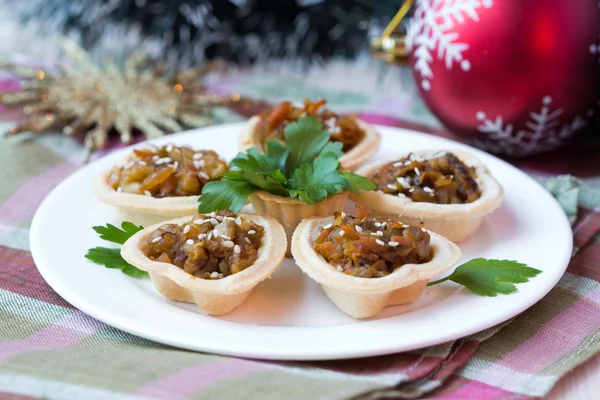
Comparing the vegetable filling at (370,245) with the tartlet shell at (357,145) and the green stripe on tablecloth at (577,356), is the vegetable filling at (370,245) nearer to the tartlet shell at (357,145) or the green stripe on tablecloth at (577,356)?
the green stripe on tablecloth at (577,356)

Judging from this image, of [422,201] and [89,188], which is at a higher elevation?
[422,201]

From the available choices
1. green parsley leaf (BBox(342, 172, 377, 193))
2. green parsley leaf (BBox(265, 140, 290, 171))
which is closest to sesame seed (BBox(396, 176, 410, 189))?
green parsley leaf (BBox(342, 172, 377, 193))

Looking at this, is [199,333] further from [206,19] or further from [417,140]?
[206,19]

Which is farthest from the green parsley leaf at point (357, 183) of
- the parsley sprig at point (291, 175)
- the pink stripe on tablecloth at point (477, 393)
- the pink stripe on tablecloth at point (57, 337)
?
the pink stripe on tablecloth at point (57, 337)

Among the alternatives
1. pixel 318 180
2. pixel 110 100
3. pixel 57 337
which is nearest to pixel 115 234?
pixel 57 337

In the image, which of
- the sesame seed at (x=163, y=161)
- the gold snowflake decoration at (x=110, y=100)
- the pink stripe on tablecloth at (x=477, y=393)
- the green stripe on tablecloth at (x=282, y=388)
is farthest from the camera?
the gold snowflake decoration at (x=110, y=100)

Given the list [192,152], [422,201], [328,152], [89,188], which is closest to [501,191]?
[422,201]

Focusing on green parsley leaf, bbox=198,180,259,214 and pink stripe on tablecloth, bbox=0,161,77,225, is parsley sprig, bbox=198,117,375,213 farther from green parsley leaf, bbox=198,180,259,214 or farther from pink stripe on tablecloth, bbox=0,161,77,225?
pink stripe on tablecloth, bbox=0,161,77,225
